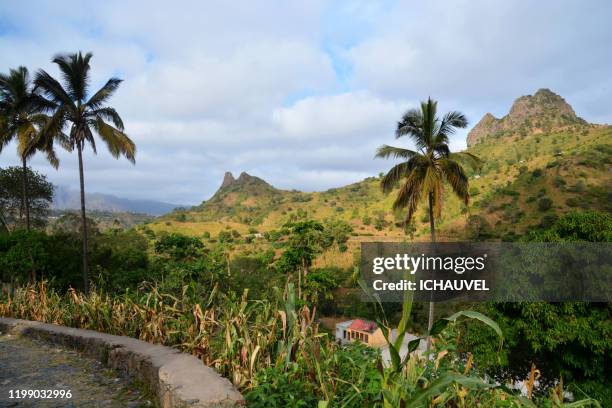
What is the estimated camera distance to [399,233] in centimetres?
5934

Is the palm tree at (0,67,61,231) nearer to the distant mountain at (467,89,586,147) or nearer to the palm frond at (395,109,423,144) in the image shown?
the palm frond at (395,109,423,144)

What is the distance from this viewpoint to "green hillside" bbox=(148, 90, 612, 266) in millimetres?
46688

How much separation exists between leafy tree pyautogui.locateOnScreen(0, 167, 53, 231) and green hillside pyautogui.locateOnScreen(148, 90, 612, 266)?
2495 cm

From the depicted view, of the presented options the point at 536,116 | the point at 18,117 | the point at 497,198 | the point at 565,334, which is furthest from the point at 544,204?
the point at 536,116

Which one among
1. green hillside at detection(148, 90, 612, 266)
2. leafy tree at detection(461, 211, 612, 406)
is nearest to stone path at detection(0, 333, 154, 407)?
leafy tree at detection(461, 211, 612, 406)

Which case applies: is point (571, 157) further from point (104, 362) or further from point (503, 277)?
point (104, 362)

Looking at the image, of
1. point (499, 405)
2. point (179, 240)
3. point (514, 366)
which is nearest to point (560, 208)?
point (514, 366)

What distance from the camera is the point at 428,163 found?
679 inches

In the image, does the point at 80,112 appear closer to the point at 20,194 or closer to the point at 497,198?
the point at 20,194

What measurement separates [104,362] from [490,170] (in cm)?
7980

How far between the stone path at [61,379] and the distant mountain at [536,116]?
10283cm

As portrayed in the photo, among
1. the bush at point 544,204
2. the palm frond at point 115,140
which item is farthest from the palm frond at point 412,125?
the bush at point 544,204

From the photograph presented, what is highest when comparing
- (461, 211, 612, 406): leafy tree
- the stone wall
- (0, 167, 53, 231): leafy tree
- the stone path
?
(0, 167, 53, 231): leafy tree

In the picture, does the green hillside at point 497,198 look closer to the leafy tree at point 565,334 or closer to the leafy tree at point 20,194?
the leafy tree at point 565,334
